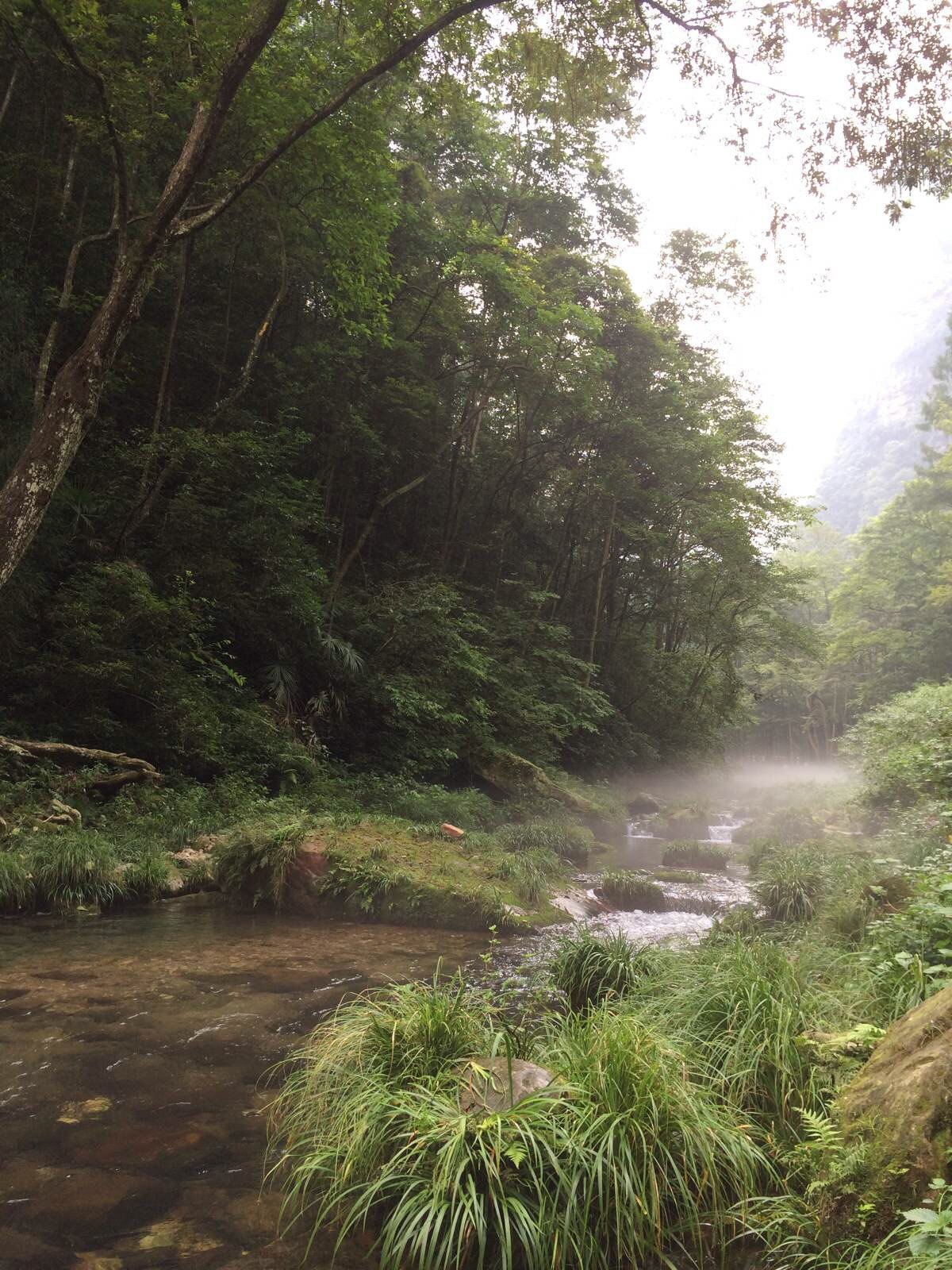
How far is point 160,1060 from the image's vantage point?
4262mm

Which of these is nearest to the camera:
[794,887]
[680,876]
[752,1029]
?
[752,1029]

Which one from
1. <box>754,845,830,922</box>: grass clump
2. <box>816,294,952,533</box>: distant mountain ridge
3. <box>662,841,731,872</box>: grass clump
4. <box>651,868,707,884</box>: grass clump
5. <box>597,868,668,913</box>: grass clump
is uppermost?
<box>816,294,952,533</box>: distant mountain ridge

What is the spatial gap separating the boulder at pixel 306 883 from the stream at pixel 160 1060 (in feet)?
0.95

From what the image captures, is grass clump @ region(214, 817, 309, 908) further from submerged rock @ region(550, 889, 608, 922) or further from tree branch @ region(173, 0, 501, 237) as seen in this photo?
tree branch @ region(173, 0, 501, 237)

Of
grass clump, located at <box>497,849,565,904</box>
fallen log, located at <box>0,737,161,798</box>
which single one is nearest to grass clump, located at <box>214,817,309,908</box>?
fallen log, located at <box>0,737,161,798</box>

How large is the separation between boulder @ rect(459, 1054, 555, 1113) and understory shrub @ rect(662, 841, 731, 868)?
12.2m

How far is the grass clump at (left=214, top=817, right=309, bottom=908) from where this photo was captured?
819 centimetres

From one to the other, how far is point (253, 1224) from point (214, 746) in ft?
29.1

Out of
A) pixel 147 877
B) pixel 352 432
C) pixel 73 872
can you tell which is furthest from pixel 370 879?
pixel 352 432

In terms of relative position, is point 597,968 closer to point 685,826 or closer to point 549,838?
point 549,838

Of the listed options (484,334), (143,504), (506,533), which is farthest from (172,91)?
(506,533)

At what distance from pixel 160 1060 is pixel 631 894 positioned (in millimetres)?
7226

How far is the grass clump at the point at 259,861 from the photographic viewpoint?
26.9 ft

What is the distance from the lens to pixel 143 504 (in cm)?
1162
